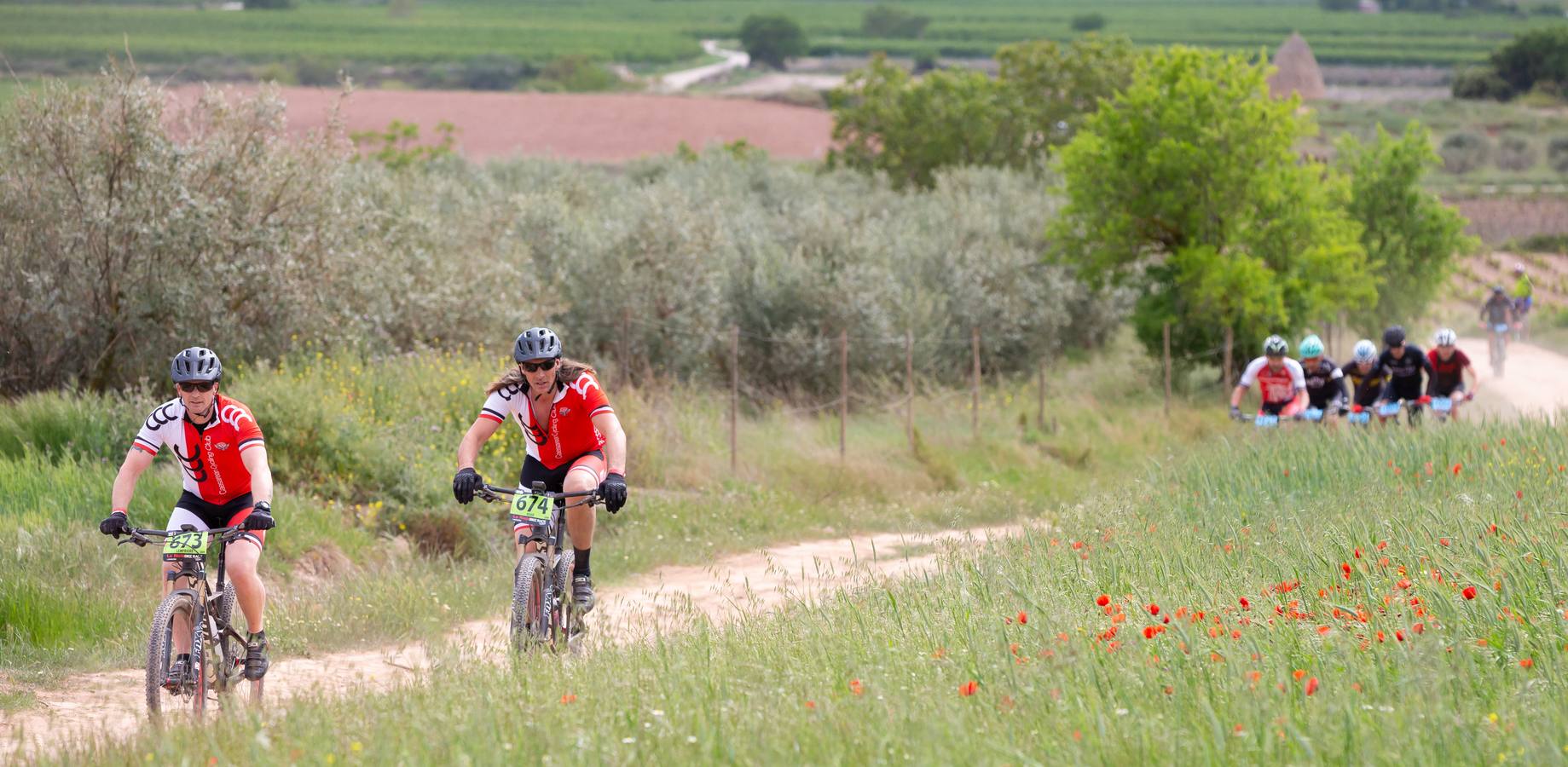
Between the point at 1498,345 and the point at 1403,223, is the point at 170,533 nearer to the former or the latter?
the point at 1498,345

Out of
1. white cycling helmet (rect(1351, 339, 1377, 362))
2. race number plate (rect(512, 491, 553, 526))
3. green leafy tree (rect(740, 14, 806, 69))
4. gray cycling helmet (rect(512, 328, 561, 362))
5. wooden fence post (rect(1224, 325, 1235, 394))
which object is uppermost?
green leafy tree (rect(740, 14, 806, 69))

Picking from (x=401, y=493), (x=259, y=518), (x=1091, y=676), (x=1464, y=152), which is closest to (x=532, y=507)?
(x=259, y=518)

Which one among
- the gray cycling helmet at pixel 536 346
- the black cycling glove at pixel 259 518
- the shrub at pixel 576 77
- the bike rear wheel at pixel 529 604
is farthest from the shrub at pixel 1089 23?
the black cycling glove at pixel 259 518

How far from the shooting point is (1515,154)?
94.7 metres

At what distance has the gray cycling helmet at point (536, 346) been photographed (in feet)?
25.4

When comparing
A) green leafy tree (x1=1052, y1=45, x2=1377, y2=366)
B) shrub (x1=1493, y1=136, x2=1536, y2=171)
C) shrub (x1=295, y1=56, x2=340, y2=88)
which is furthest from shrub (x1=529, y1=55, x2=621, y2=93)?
green leafy tree (x1=1052, y1=45, x2=1377, y2=366)

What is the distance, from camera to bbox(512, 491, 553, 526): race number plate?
25.5 feet

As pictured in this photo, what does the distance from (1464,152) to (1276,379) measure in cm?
8817

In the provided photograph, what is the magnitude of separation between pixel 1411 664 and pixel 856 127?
4791 centimetres

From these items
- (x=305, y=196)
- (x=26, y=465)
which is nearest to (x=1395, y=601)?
(x=26, y=465)

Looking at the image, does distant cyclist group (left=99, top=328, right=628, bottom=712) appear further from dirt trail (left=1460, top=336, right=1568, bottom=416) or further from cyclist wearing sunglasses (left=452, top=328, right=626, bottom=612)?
dirt trail (left=1460, top=336, right=1568, bottom=416)

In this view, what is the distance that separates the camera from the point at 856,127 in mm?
51938

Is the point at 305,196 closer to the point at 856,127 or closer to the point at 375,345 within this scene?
the point at 375,345

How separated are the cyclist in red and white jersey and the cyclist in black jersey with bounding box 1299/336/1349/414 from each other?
12.5 inches
